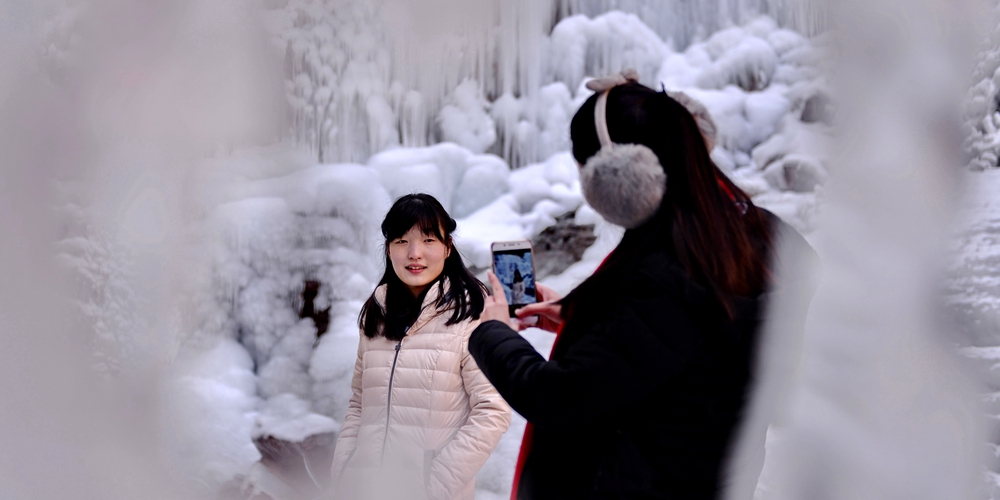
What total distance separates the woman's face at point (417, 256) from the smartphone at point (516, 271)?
113mm

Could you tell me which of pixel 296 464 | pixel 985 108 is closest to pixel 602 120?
pixel 985 108

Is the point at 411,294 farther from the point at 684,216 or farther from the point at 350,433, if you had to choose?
the point at 684,216

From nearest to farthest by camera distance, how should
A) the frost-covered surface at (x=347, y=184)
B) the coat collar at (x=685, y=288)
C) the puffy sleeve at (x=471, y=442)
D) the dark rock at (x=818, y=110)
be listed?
the coat collar at (x=685, y=288) < the puffy sleeve at (x=471, y=442) < the dark rock at (x=818, y=110) < the frost-covered surface at (x=347, y=184)

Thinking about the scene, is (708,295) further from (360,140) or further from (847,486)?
(360,140)

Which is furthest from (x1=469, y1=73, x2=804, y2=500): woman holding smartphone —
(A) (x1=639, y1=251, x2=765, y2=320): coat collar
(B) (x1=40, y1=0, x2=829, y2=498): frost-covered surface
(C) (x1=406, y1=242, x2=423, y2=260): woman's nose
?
(B) (x1=40, y1=0, x2=829, y2=498): frost-covered surface

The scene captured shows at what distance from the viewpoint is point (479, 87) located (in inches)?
83.7

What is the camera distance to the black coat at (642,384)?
28.3 inches

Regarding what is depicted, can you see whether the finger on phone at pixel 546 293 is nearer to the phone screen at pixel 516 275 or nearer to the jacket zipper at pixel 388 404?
the phone screen at pixel 516 275

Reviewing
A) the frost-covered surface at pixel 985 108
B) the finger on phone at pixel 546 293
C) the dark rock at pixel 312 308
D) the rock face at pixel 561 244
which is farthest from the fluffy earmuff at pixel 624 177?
the dark rock at pixel 312 308

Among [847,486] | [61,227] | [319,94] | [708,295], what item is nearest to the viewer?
[708,295]

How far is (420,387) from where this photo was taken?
1.19m

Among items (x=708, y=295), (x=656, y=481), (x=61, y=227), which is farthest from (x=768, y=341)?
(x=61, y=227)

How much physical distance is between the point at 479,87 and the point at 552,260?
62cm

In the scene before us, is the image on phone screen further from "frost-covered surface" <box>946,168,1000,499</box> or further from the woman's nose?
"frost-covered surface" <box>946,168,1000,499</box>
